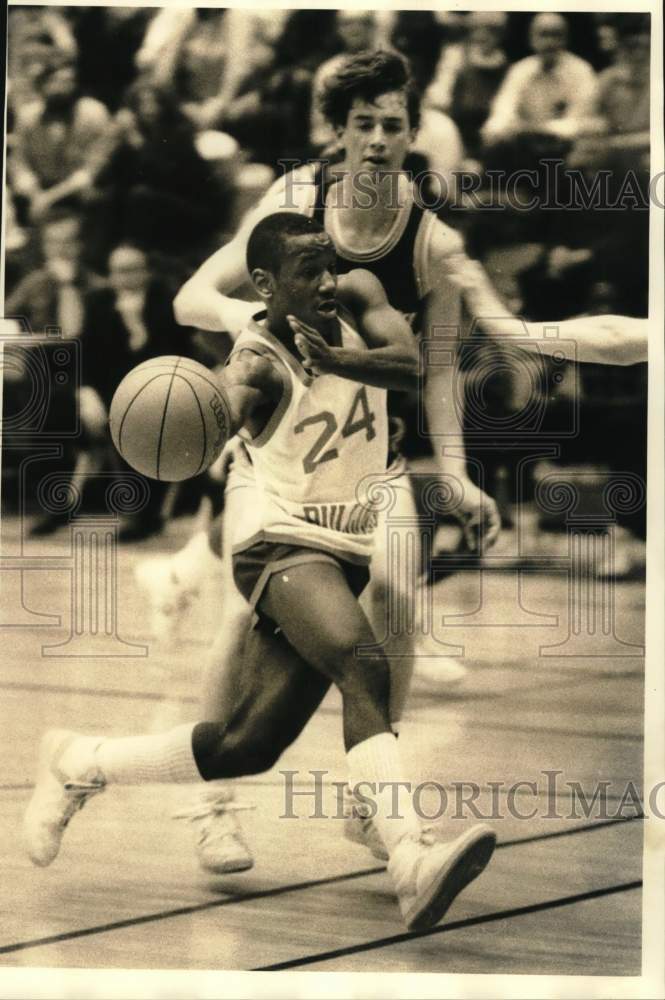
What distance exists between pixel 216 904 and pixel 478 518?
1113mm

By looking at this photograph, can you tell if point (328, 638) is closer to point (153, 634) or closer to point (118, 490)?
point (153, 634)

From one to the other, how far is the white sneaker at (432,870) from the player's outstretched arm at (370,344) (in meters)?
1.08

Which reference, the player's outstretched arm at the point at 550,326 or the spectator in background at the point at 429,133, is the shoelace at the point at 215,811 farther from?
the spectator in background at the point at 429,133

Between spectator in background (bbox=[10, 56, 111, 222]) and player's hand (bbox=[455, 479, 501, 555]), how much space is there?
46.2 inches

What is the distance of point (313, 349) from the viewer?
2416mm

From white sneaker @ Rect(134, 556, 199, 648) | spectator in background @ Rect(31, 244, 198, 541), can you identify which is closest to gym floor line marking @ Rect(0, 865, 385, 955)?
white sneaker @ Rect(134, 556, 199, 648)

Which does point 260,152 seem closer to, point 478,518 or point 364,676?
point 478,518

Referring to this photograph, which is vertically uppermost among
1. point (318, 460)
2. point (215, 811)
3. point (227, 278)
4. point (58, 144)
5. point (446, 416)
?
point (58, 144)

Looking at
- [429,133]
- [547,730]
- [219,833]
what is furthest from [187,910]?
[429,133]

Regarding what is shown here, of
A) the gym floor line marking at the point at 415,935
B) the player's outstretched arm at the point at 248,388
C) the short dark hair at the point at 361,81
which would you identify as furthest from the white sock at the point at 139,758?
the short dark hair at the point at 361,81

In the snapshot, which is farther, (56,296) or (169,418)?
(56,296)

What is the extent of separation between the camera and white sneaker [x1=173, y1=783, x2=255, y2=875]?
7.89 ft

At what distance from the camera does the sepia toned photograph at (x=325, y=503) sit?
2.41 m

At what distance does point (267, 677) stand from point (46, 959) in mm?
861
